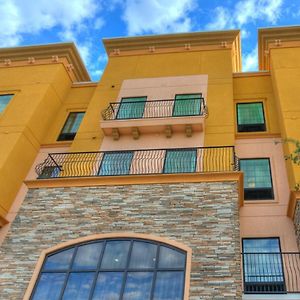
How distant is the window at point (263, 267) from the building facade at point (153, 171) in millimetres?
34

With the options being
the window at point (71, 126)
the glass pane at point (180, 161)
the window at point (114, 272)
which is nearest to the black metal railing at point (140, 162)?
the glass pane at point (180, 161)

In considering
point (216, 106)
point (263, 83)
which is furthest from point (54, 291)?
point (263, 83)

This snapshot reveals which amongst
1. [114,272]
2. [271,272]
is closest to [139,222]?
[114,272]

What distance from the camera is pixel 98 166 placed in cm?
1582

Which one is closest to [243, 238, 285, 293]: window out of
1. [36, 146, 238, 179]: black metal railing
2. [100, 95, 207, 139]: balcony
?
[36, 146, 238, 179]: black metal railing

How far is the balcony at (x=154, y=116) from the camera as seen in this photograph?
17.0m

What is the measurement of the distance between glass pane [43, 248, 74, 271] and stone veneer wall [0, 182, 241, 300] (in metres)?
0.40

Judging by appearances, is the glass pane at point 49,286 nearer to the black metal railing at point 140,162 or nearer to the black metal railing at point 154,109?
the black metal railing at point 140,162

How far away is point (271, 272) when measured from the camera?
40.9 ft

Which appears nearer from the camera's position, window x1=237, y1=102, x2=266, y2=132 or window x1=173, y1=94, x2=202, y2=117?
window x1=237, y1=102, x2=266, y2=132

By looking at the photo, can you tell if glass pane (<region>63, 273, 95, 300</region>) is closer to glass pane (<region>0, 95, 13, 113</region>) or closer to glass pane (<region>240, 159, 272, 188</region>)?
glass pane (<region>240, 159, 272, 188</region>)

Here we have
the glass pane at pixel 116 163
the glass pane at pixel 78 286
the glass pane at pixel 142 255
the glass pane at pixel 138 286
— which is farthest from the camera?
the glass pane at pixel 116 163

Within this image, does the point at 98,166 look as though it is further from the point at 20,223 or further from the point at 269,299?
the point at 269,299

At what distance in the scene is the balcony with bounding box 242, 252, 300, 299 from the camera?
1206 centimetres
